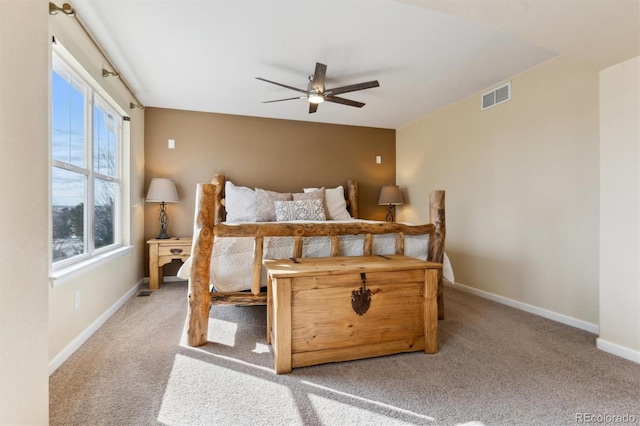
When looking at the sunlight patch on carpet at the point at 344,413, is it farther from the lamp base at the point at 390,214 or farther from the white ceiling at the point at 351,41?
the lamp base at the point at 390,214

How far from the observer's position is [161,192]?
12.2 feet

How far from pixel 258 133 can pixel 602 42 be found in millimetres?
3615

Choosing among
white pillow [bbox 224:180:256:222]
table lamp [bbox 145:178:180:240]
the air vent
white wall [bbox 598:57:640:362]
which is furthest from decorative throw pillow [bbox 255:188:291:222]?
white wall [bbox 598:57:640:362]

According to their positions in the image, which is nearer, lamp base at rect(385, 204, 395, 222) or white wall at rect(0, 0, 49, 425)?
white wall at rect(0, 0, 49, 425)

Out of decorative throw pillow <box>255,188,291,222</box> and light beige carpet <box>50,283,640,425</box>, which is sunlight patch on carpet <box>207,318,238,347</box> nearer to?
light beige carpet <box>50,283,640,425</box>

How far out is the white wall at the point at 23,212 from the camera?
2.99ft

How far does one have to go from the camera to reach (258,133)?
4.32 m

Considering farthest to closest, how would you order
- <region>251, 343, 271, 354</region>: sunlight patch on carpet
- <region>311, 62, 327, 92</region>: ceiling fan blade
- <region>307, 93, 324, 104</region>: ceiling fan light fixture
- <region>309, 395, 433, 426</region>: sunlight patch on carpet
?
<region>307, 93, 324, 104</region>: ceiling fan light fixture
<region>311, 62, 327, 92</region>: ceiling fan blade
<region>251, 343, 271, 354</region>: sunlight patch on carpet
<region>309, 395, 433, 426</region>: sunlight patch on carpet

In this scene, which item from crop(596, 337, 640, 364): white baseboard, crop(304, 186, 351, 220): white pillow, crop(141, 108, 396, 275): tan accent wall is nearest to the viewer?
crop(596, 337, 640, 364): white baseboard

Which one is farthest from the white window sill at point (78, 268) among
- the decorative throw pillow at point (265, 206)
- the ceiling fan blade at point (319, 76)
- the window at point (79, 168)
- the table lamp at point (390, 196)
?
the table lamp at point (390, 196)

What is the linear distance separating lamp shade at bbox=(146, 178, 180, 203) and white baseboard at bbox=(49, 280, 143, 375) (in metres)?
1.14

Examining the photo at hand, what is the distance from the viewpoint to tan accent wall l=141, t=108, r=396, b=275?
4.01 m

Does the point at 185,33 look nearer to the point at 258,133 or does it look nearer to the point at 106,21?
the point at 106,21

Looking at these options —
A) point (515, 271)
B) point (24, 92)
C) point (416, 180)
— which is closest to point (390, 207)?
point (416, 180)
